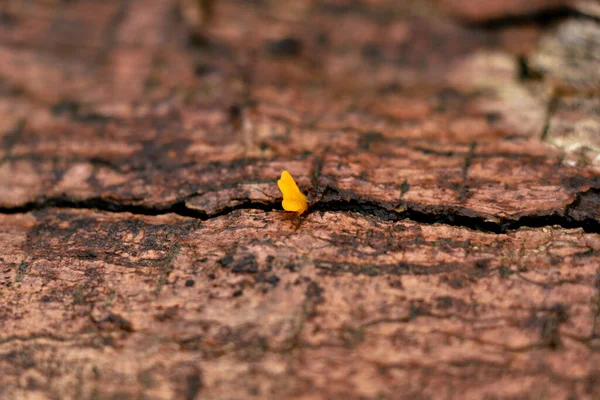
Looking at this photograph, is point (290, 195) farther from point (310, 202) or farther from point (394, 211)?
point (394, 211)

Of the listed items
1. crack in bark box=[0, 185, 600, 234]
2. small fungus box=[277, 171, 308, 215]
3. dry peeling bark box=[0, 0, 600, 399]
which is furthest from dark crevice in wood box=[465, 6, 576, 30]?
small fungus box=[277, 171, 308, 215]

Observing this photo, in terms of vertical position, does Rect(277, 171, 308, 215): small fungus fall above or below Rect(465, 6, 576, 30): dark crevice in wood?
below

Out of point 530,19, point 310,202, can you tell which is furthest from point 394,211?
point 530,19

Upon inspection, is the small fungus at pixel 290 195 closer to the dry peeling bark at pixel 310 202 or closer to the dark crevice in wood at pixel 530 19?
the dry peeling bark at pixel 310 202

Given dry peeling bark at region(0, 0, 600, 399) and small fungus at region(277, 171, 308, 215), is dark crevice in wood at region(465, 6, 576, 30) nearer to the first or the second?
dry peeling bark at region(0, 0, 600, 399)

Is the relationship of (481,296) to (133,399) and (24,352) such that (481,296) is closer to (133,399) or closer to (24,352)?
(133,399)
